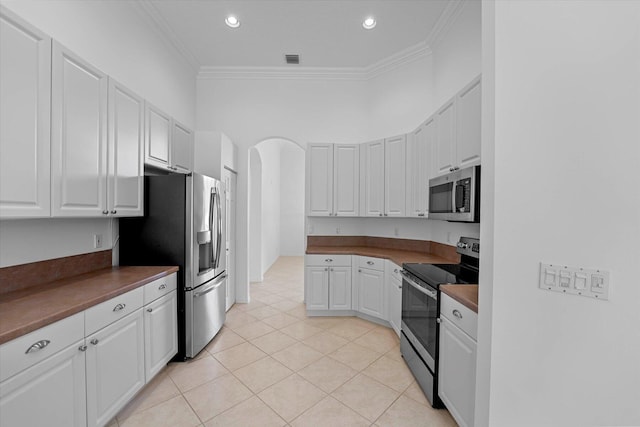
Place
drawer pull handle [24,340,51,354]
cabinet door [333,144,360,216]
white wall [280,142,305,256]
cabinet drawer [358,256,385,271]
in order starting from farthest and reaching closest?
white wall [280,142,305,256]
cabinet door [333,144,360,216]
cabinet drawer [358,256,385,271]
drawer pull handle [24,340,51,354]

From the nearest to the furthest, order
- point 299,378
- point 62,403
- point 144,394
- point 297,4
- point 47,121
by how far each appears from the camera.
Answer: point 62,403 < point 47,121 < point 144,394 < point 299,378 < point 297,4

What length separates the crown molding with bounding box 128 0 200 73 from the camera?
2.84m

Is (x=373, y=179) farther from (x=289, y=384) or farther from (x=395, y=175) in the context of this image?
(x=289, y=384)

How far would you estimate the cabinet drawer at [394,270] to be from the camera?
2.93 m

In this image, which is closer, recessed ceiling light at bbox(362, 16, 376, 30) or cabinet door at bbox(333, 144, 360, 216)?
recessed ceiling light at bbox(362, 16, 376, 30)

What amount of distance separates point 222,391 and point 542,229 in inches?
96.6

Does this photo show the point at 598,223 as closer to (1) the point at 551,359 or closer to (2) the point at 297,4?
(1) the point at 551,359

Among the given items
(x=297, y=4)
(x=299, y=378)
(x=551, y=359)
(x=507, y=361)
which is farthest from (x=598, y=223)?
(x=297, y=4)

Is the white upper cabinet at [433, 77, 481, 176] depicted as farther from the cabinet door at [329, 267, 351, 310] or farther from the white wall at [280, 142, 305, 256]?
the white wall at [280, 142, 305, 256]

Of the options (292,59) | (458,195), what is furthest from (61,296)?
(292,59)

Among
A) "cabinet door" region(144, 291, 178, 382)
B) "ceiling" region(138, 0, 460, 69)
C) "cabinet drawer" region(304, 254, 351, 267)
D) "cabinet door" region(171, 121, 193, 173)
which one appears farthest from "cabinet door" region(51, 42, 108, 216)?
"cabinet drawer" region(304, 254, 351, 267)

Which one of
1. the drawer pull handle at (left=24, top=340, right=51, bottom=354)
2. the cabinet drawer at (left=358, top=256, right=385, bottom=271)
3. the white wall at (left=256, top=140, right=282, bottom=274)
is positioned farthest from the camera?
the white wall at (left=256, top=140, right=282, bottom=274)

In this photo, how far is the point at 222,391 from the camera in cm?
212

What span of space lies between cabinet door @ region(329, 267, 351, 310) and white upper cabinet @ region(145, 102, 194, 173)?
92.7 inches
